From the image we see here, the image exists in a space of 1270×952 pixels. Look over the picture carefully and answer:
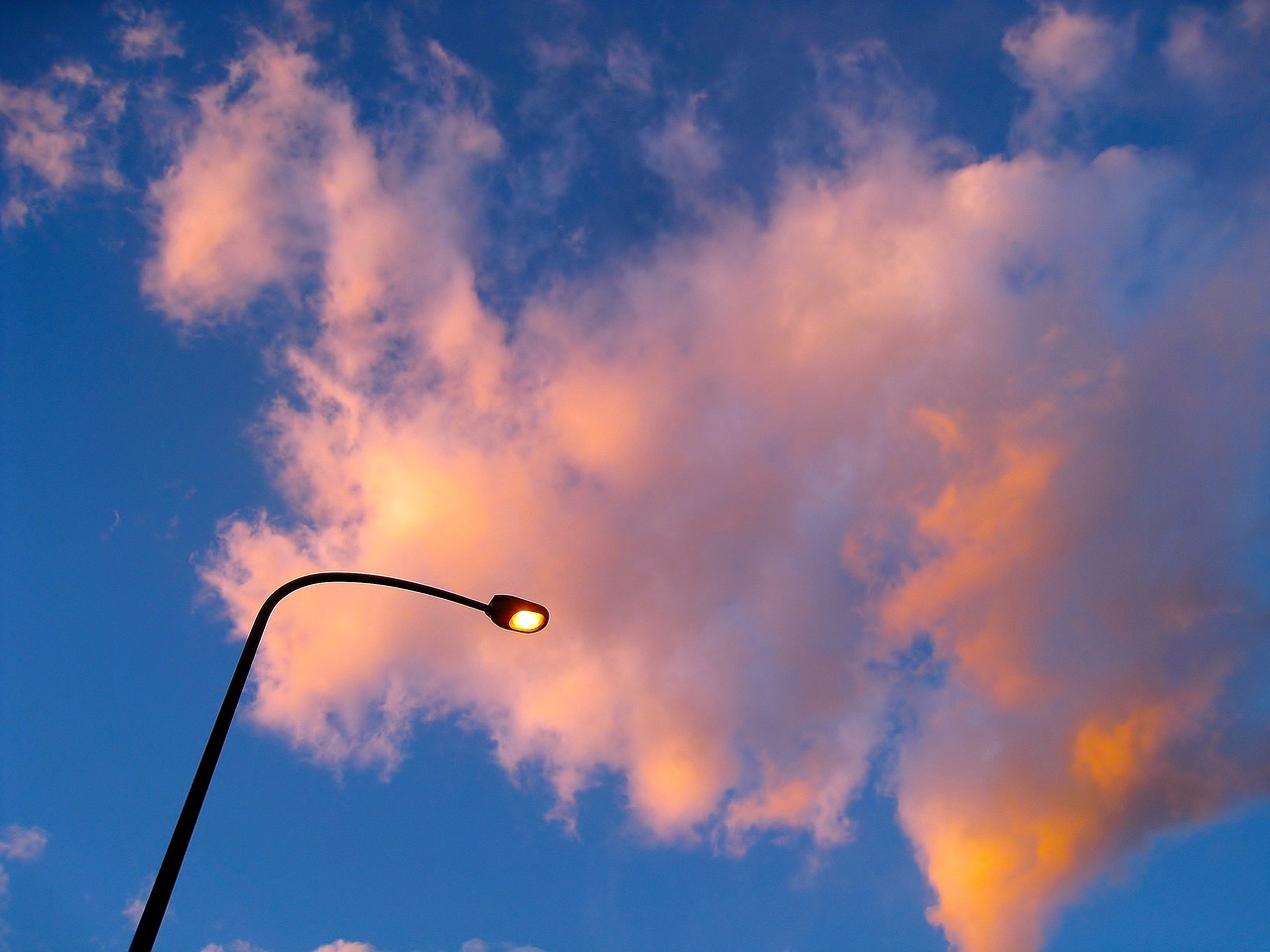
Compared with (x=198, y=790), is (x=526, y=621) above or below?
above

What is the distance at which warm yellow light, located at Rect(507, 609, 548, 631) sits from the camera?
959cm

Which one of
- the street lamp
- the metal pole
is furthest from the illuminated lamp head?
the metal pole

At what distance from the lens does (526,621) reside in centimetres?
967

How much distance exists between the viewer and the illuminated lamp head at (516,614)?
9492 millimetres

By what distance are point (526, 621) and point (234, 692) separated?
3917mm

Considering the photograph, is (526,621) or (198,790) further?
(526,621)

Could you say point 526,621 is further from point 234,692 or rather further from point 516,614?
point 234,692

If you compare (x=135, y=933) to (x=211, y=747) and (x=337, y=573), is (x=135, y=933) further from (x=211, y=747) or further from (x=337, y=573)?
(x=337, y=573)

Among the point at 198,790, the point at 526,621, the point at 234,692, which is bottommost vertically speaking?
the point at 198,790

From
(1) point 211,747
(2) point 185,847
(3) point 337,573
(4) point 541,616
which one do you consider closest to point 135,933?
(2) point 185,847

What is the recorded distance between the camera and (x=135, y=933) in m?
4.98

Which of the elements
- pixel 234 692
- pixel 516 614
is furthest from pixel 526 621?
pixel 234 692

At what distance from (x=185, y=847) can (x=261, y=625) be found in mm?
2115

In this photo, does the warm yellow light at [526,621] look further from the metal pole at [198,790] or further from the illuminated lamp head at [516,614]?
the metal pole at [198,790]
